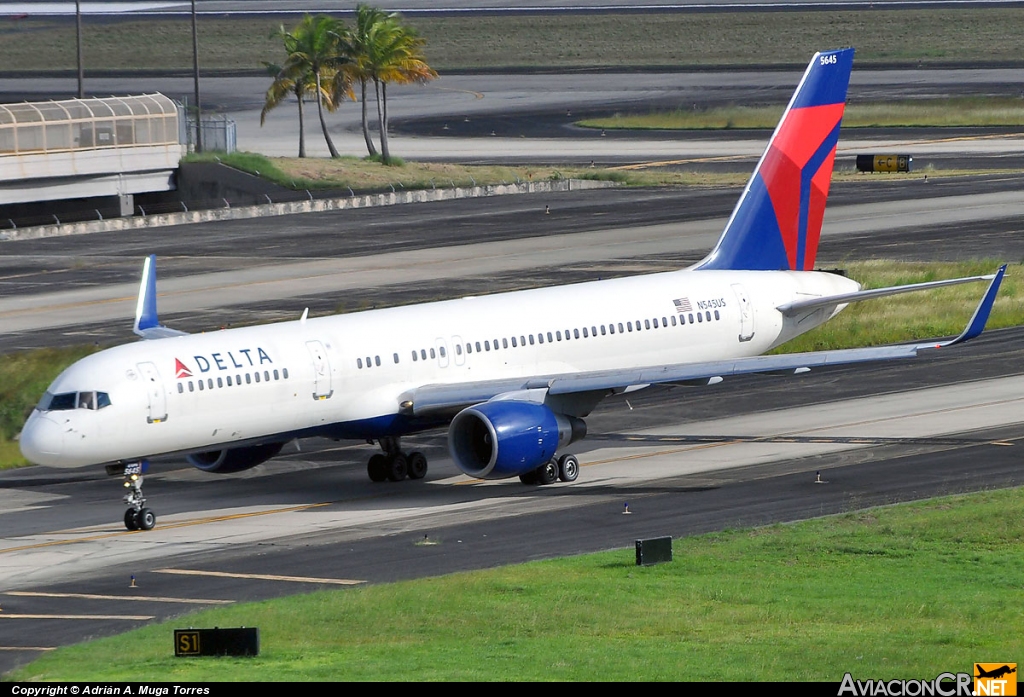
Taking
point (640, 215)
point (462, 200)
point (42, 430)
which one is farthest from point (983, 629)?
point (462, 200)

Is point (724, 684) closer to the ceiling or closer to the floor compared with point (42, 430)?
closer to the floor

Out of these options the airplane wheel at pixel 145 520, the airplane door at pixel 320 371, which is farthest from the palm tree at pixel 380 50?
the airplane wheel at pixel 145 520

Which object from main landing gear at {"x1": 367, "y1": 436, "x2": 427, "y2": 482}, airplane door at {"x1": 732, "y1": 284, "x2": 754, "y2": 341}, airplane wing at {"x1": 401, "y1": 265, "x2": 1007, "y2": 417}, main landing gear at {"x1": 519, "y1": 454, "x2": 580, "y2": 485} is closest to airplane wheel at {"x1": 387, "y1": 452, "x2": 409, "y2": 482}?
main landing gear at {"x1": 367, "y1": 436, "x2": 427, "y2": 482}

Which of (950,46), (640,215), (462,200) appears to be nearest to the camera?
(640,215)

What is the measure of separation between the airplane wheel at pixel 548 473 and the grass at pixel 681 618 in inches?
292

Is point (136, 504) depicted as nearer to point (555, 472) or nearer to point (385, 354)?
point (385, 354)

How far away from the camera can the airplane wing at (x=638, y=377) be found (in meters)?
42.2

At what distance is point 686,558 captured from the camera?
34.0m

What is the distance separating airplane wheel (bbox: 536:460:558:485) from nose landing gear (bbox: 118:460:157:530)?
9.52 metres

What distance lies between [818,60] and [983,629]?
29.2 metres

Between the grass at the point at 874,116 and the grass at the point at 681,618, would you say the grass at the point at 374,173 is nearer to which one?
the grass at the point at 874,116

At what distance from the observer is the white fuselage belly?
3869 centimetres

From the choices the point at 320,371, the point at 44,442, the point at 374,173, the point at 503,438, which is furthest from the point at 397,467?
the point at 374,173

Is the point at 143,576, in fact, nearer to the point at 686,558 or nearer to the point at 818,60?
the point at 686,558
